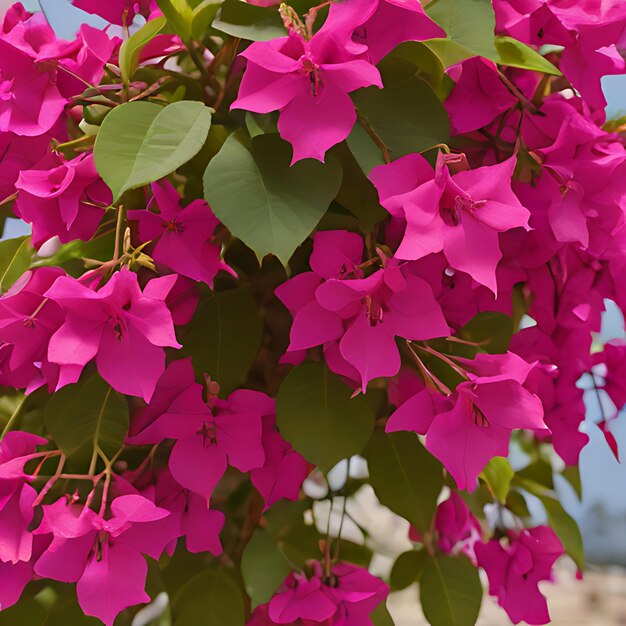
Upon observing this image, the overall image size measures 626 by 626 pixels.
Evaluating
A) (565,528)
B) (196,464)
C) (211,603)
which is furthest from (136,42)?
(565,528)

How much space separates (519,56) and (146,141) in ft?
0.73

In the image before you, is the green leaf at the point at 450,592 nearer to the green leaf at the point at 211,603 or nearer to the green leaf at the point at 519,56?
the green leaf at the point at 211,603

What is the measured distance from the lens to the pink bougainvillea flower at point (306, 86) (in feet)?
1.21

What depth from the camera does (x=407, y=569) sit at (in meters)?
0.61

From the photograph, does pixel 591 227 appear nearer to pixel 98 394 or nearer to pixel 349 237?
pixel 349 237

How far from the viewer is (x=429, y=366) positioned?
469 mm

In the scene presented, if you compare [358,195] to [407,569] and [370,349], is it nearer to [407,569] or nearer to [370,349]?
[370,349]

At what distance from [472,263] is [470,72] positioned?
172 mm

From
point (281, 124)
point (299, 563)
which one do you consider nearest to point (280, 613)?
point (299, 563)

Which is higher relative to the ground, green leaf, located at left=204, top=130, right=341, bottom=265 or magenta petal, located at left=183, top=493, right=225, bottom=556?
green leaf, located at left=204, top=130, right=341, bottom=265

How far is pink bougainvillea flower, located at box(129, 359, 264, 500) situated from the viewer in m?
0.43

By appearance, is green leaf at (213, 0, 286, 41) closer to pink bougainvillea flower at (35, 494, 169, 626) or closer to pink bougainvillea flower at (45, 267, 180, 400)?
pink bougainvillea flower at (45, 267, 180, 400)

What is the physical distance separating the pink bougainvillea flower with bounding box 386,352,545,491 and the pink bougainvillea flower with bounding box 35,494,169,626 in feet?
0.45

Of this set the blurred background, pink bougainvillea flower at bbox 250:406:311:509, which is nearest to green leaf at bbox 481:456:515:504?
pink bougainvillea flower at bbox 250:406:311:509
